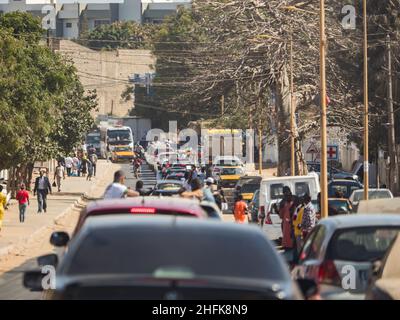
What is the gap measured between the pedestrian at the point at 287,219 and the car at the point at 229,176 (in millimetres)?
36605

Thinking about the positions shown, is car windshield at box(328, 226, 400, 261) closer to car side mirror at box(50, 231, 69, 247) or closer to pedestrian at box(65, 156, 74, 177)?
car side mirror at box(50, 231, 69, 247)

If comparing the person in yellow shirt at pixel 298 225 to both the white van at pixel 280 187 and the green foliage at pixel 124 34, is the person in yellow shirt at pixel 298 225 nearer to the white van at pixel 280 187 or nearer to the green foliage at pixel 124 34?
the white van at pixel 280 187

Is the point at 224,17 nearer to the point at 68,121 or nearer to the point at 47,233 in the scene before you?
the point at 68,121

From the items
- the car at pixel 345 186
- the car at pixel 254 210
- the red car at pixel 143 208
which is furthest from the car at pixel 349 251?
the car at pixel 345 186

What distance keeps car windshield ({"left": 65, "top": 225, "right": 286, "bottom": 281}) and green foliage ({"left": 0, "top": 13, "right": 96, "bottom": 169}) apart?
1214 inches

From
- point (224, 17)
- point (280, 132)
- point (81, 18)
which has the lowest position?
A: point (280, 132)

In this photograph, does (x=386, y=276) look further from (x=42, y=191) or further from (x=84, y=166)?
(x=84, y=166)

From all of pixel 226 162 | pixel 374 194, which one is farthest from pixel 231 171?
pixel 374 194

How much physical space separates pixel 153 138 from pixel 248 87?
Answer: 6905cm

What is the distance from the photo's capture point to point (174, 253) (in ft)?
25.8

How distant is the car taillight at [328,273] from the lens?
498 inches

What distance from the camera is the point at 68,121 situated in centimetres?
6369
